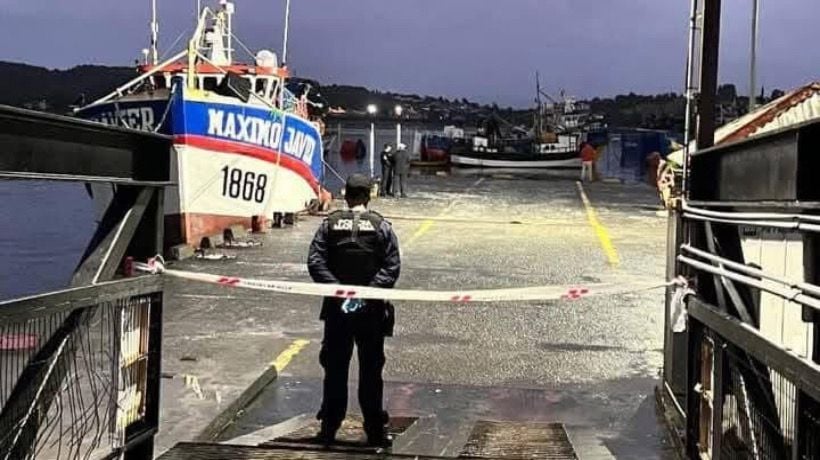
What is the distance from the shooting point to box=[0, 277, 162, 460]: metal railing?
413cm

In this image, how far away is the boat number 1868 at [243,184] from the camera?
19.6 m

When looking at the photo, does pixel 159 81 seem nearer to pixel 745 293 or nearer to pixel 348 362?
pixel 348 362

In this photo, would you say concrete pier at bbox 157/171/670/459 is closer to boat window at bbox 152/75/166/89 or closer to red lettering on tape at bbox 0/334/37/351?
red lettering on tape at bbox 0/334/37/351

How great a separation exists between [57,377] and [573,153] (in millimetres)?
55581

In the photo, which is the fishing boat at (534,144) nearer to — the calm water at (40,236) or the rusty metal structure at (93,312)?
the calm water at (40,236)

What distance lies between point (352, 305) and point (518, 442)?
150 centimetres

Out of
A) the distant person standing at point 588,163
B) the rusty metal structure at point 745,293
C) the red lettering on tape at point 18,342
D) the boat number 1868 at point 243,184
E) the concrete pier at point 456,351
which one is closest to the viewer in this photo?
the rusty metal structure at point 745,293

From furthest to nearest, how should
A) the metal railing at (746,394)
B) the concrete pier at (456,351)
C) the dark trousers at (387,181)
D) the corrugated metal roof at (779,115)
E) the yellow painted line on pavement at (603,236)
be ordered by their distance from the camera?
1. the dark trousers at (387,181)
2. the yellow painted line on pavement at (603,236)
3. the corrugated metal roof at (779,115)
4. the concrete pier at (456,351)
5. the metal railing at (746,394)

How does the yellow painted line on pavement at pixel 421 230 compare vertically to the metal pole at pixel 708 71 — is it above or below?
below

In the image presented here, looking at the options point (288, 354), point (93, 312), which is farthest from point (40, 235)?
point (93, 312)

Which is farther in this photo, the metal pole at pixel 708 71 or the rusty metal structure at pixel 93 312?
the metal pole at pixel 708 71

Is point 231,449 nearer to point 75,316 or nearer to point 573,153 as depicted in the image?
point 75,316

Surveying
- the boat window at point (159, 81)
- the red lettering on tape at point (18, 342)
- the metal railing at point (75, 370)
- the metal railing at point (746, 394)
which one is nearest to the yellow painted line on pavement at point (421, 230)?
the boat window at point (159, 81)

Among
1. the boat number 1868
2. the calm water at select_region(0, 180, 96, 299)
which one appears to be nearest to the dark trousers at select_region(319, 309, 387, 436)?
the calm water at select_region(0, 180, 96, 299)
